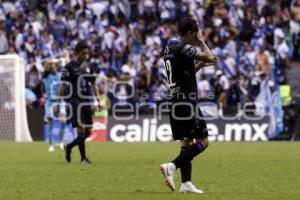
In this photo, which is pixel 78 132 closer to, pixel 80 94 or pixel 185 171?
pixel 80 94

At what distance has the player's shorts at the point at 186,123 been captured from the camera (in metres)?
13.2

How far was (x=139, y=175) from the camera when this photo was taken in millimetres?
16500

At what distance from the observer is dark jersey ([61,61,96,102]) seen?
812 inches

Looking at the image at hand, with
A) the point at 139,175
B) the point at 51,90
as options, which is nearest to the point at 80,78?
the point at 139,175

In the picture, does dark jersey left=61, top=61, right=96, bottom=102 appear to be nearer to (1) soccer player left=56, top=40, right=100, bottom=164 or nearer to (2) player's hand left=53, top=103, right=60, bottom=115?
(1) soccer player left=56, top=40, right=100, bottom=164

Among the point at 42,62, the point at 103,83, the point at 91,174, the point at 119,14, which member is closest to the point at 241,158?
the point at 91,174

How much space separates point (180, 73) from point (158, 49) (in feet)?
79.2

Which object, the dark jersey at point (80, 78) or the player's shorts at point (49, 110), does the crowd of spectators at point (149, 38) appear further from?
the dark jersey at point (80, 78)

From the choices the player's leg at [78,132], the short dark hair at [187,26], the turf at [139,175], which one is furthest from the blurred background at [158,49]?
the short dark hair at [187,26]

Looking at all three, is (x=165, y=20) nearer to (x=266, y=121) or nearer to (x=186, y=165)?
(x=266, y=121)

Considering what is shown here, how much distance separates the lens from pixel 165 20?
39.0 metres

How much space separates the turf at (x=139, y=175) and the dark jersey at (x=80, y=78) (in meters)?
1.50

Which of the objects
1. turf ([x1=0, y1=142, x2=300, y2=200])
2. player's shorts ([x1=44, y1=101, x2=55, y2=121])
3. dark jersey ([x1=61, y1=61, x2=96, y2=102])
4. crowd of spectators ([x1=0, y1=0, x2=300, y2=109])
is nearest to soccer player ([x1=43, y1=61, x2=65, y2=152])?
player's shorts ([x1=44, y1=101, x2=55, y2=121])

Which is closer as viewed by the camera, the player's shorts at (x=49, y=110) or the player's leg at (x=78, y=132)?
the player's leg at (x=78, y=132)
